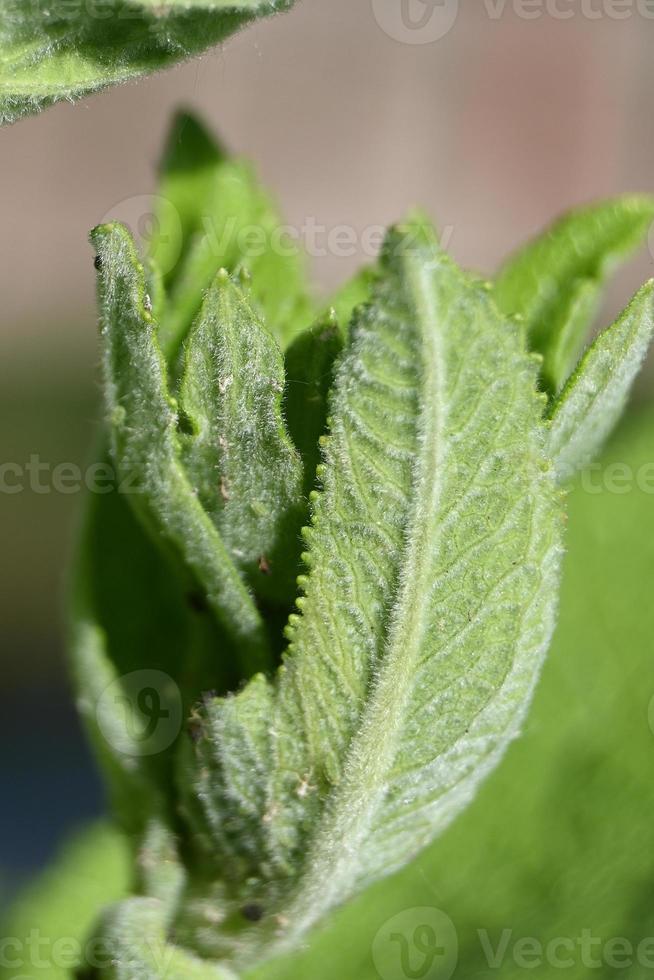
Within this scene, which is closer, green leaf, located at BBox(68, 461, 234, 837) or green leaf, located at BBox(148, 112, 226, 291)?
green leaf, located at BBox(68, 461, 234, 837)

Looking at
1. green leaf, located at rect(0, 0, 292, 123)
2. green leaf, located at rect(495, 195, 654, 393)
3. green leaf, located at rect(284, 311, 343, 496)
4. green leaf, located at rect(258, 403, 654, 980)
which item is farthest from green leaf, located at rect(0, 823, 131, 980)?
green leaf, located at rect(0, 0, 292, 123)

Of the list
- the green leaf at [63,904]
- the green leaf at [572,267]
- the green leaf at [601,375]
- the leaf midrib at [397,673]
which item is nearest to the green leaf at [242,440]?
the leaf midrib at [397,673]

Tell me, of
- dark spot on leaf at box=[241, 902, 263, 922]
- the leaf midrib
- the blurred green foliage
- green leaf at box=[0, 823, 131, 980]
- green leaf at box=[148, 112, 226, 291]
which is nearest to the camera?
the leaf midrib

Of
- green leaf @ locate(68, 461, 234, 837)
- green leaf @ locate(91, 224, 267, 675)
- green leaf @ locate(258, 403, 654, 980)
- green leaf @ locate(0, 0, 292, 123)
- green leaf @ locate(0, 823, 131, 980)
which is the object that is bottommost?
green leaf @ locate(0, 823, 131, 980)

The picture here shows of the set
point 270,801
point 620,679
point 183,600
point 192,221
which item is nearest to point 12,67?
point 192,221

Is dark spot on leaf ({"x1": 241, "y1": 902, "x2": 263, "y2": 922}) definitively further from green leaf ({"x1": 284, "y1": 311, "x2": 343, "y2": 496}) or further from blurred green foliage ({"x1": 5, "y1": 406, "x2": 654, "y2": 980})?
green leaf ({"x1": 284, "y1": 311, "x2": 343, "y2": 496})

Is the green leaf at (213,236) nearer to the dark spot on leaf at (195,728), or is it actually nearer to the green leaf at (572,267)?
the green leaf at (572,267)

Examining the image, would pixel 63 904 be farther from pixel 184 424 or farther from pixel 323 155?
pixel 323 155
